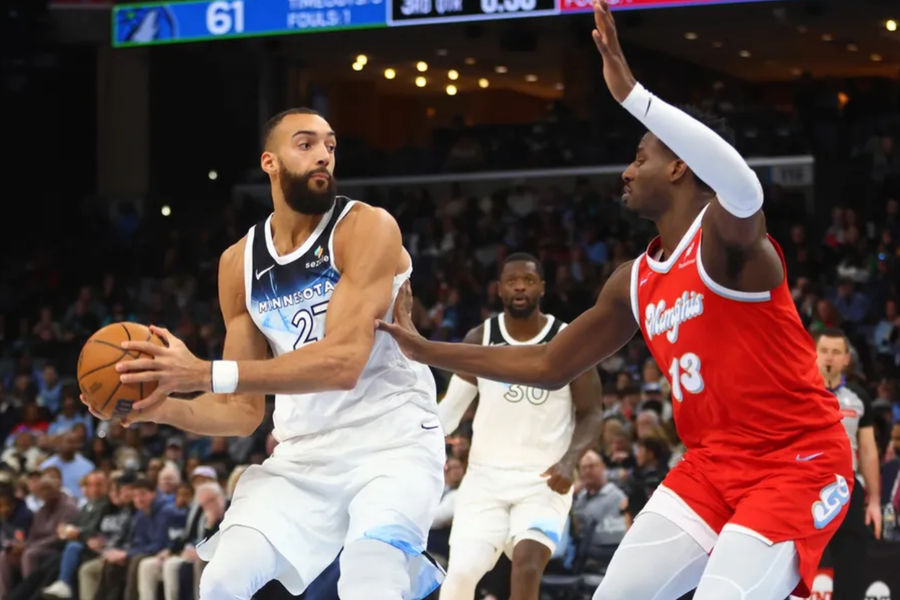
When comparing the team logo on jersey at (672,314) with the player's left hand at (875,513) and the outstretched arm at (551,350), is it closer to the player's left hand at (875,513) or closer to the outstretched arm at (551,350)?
the outstretched arm at (551,350)

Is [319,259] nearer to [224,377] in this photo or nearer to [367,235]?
[367,235]

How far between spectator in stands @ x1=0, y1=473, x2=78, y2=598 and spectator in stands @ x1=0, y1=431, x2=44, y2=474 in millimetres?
1728

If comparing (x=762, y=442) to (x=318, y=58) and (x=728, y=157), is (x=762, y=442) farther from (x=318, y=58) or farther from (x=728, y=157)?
(x=318, y=58)

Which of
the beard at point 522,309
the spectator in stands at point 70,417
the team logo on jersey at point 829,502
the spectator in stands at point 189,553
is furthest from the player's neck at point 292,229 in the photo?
the spectator in stands at point 70,417

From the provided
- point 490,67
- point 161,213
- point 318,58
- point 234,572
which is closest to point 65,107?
point 161,213

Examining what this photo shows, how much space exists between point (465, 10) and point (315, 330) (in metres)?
7.79

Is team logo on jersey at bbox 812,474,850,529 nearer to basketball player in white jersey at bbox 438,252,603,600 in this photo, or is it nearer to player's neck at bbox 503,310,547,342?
basketball player in white jersey at bbox 438,252,603,600

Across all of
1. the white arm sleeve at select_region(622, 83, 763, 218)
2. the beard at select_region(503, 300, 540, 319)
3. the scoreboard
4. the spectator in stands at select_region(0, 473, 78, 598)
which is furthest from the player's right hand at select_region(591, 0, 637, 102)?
the spectator in stands at select_region(0, 473, 78, 598)

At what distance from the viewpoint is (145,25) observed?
14250mm

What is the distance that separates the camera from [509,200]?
19.1 meters

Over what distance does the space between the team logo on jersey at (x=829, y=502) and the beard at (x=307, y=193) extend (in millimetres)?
2044

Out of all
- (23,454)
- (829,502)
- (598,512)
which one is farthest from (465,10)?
(829,502)

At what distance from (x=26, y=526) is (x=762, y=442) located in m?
9.00

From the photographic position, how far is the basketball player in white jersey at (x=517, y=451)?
704 cm
